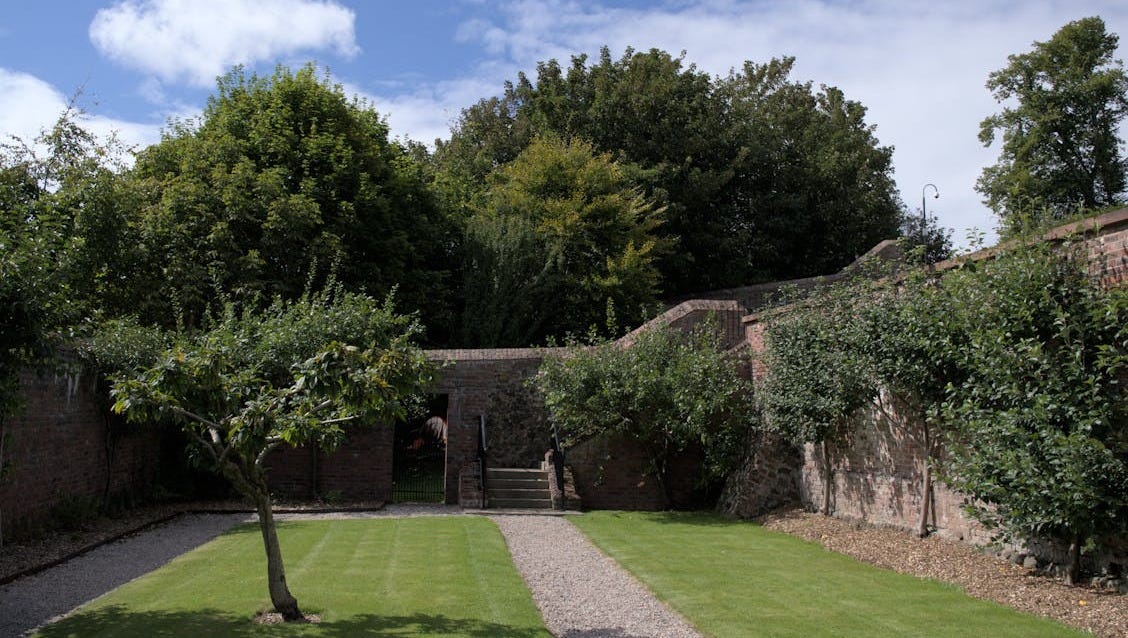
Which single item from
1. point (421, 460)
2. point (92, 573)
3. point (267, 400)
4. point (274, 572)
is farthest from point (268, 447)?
point (421, 460)

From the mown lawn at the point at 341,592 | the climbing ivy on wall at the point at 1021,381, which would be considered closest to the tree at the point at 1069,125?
the climbing ivy on wall at the point at 1021,381

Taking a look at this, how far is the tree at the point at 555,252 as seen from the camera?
21.6 m

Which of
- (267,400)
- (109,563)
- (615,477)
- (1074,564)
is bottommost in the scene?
(109,563)

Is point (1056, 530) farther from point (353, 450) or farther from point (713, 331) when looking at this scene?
point (353, 450)

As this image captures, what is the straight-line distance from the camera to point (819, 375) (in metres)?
11.7

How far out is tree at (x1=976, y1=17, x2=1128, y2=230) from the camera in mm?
26938

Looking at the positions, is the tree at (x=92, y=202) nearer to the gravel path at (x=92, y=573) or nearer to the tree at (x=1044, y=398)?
the gravel path at (x=92, y=573)

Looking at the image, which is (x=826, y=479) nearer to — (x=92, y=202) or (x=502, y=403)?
(x=502, y=403)

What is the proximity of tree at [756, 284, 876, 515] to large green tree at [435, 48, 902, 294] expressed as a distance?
41.0 feet

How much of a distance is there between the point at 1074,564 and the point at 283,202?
1518 centimetres

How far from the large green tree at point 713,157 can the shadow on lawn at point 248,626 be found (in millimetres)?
19175

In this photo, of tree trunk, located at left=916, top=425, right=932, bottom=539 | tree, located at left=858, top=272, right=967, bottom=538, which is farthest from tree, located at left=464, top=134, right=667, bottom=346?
tree trunk, located at left=916, top=425, right=932, bottom=539

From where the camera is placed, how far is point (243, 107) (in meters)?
19.6

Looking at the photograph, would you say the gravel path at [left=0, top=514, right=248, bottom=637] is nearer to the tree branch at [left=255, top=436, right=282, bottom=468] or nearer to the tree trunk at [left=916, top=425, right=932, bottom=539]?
the tree branch at [left=255, top=436, right=282, bottom=468]
